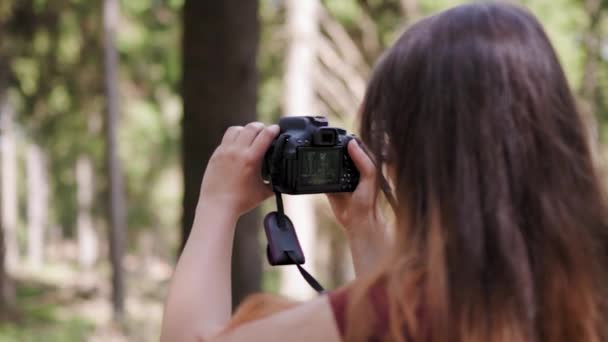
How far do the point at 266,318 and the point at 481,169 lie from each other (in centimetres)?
43

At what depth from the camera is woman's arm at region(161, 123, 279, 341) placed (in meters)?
1.41

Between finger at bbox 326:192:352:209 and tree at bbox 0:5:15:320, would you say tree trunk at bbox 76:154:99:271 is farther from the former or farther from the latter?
finger at bbox 326:192:352:209

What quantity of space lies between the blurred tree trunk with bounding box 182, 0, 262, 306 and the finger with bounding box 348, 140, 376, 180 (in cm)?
239

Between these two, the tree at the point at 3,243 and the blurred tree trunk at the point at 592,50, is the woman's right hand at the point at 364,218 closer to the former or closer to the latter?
the blurred tree trunk at the point at 592,50

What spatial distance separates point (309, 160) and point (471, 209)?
0.52 metres

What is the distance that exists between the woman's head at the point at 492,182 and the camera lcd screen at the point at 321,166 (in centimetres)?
31

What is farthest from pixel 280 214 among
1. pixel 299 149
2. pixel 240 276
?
pixel 240 276

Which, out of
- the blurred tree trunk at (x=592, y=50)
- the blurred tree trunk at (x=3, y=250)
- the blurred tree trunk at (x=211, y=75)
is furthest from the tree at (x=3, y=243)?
the blurred tree trunk at (x=211, y=75)

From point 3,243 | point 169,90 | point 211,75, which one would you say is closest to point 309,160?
point 211,75

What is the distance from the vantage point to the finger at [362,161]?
1.66m

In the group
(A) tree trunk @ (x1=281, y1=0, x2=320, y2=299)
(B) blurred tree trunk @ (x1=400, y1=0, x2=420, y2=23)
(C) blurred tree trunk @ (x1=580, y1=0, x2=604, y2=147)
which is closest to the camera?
(B) blurred tree trunk @ (x1=400, y1=0, x2=420, y2=23)

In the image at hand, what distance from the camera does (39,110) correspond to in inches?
632

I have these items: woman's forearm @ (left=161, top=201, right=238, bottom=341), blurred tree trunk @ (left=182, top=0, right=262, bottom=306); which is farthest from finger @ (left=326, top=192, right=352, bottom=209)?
blurred tree trunk @ (left=182, top=0, right=262, bottom=306)

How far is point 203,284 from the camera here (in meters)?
1.43
